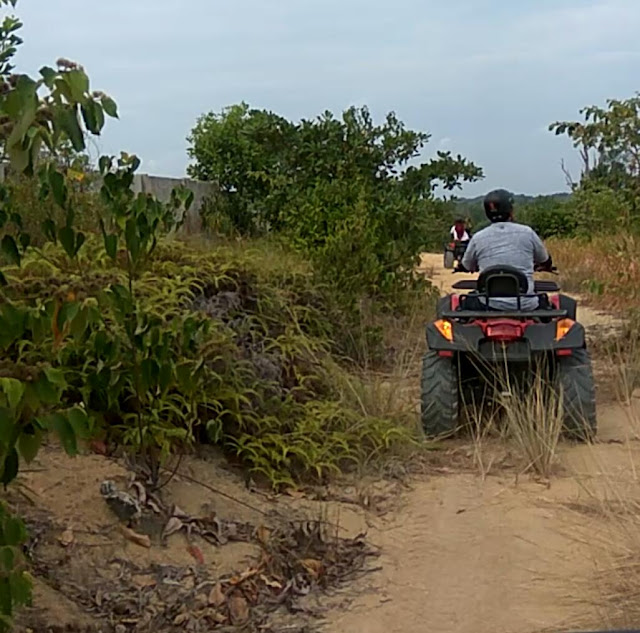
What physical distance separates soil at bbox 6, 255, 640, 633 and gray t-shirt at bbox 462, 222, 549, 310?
1.62m

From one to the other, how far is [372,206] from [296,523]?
7.09 metres

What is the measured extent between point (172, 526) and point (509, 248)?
315 centimetres

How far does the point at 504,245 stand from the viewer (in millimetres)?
6473

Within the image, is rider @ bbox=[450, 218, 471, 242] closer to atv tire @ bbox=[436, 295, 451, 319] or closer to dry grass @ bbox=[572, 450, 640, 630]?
atv tire @ bbox=[436, 295, 451, 319]

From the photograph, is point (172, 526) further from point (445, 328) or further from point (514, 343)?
point (514, 343)

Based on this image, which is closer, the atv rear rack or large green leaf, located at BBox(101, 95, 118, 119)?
large green leaf, located at BBox(101, 95, 118, 119)

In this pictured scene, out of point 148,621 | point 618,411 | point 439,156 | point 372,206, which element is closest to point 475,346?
point 618,411

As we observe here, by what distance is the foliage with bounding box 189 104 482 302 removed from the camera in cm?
1043

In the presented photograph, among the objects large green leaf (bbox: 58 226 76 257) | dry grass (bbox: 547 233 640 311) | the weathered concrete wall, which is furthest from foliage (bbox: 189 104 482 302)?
large green leaf (bbox: 58 226 76 257)

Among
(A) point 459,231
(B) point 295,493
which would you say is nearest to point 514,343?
(B) point 295,493

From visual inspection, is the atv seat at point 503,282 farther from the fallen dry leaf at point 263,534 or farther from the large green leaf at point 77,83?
the large green leaf at point 77,83

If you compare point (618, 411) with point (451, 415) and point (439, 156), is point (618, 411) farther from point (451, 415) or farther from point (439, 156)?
point (439, 156)

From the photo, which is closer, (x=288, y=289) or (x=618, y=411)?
(x=618, y=411)

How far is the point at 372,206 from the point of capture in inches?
442
